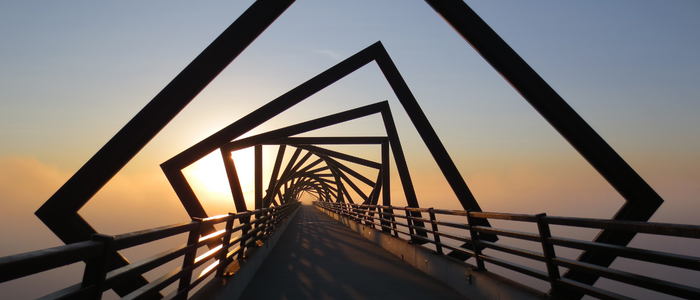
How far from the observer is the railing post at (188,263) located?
3.91 m

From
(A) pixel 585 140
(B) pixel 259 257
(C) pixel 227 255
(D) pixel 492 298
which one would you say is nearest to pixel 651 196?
(A) pixel 585 140

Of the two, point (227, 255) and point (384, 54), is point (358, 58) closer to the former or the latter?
point (384, 54)

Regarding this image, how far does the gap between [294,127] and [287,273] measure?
8.48 m

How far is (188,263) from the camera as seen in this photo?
4.14m

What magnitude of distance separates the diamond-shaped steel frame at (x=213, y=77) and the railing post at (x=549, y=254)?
550 mm

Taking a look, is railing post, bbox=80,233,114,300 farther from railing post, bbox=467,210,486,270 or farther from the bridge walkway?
railing post, bbox=467,210,486,270

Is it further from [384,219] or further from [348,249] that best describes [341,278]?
[384,219]

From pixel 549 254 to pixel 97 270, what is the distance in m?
4.13

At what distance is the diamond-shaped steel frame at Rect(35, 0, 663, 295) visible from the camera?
536 centimetres

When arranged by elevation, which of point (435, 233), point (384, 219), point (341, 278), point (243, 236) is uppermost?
point (435, 233)

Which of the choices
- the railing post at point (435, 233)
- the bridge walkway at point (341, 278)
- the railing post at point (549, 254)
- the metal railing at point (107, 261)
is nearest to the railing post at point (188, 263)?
the metal railing at point (107, 261)

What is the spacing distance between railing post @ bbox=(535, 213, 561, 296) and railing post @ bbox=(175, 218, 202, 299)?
3.70 metres

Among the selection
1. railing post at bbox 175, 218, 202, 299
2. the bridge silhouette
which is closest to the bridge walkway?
the bridge silhouette

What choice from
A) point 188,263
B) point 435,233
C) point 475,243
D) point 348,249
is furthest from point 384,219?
point 188,263
